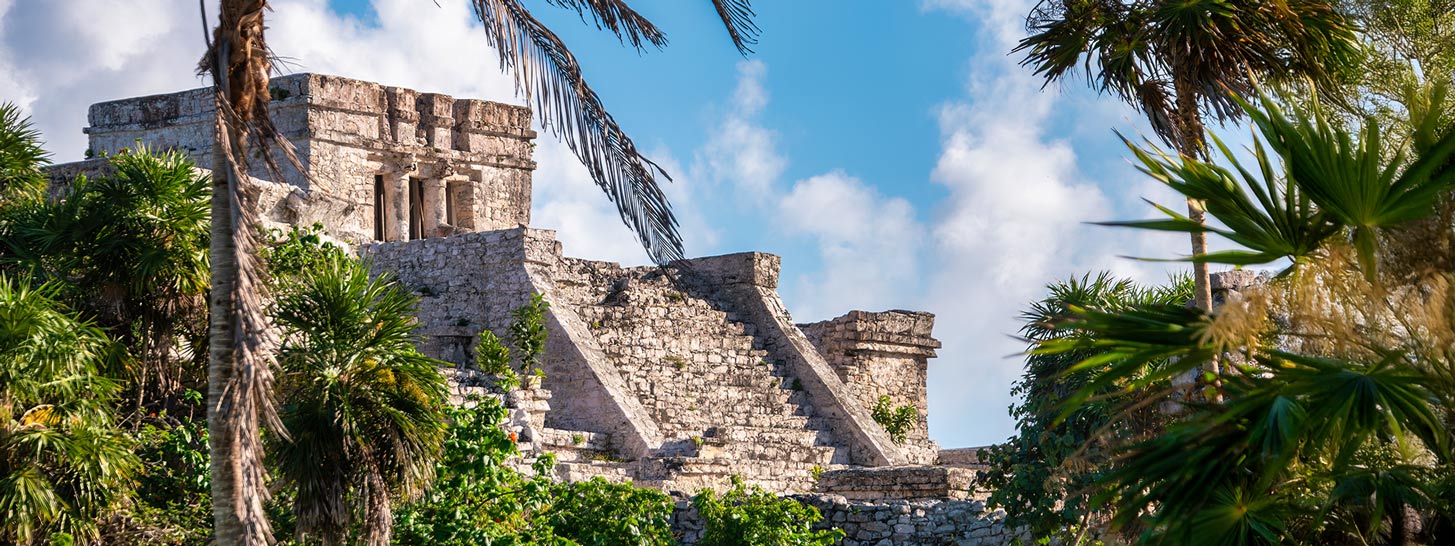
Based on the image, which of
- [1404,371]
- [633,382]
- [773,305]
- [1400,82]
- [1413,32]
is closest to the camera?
[1404,371]

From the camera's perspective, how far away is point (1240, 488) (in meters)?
6.21

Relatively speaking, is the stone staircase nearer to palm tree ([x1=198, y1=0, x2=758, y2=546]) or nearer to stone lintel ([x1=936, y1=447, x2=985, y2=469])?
stone lintel ([x1=936, y1=447, x2=985, y2=469])

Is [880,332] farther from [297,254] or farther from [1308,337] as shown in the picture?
[1308,337]

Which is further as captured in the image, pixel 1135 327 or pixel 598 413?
pixel 598 413

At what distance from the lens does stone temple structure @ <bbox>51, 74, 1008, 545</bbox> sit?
14.3 metres

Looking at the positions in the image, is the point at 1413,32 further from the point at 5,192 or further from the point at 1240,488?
the point at 5,192

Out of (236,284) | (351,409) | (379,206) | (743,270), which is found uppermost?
(379,206)

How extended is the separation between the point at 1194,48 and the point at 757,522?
4260 millimetres

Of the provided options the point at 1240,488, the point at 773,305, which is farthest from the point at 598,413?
the point at 1240,488

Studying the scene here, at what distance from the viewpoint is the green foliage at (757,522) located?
11977mm

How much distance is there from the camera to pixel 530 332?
15906mm

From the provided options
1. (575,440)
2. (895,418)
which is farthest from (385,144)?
(575,440)

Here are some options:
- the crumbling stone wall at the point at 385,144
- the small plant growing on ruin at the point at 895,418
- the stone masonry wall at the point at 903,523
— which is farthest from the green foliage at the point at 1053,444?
the crumbling stone wall at the point at 385,144

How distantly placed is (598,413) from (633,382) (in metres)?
1.41
